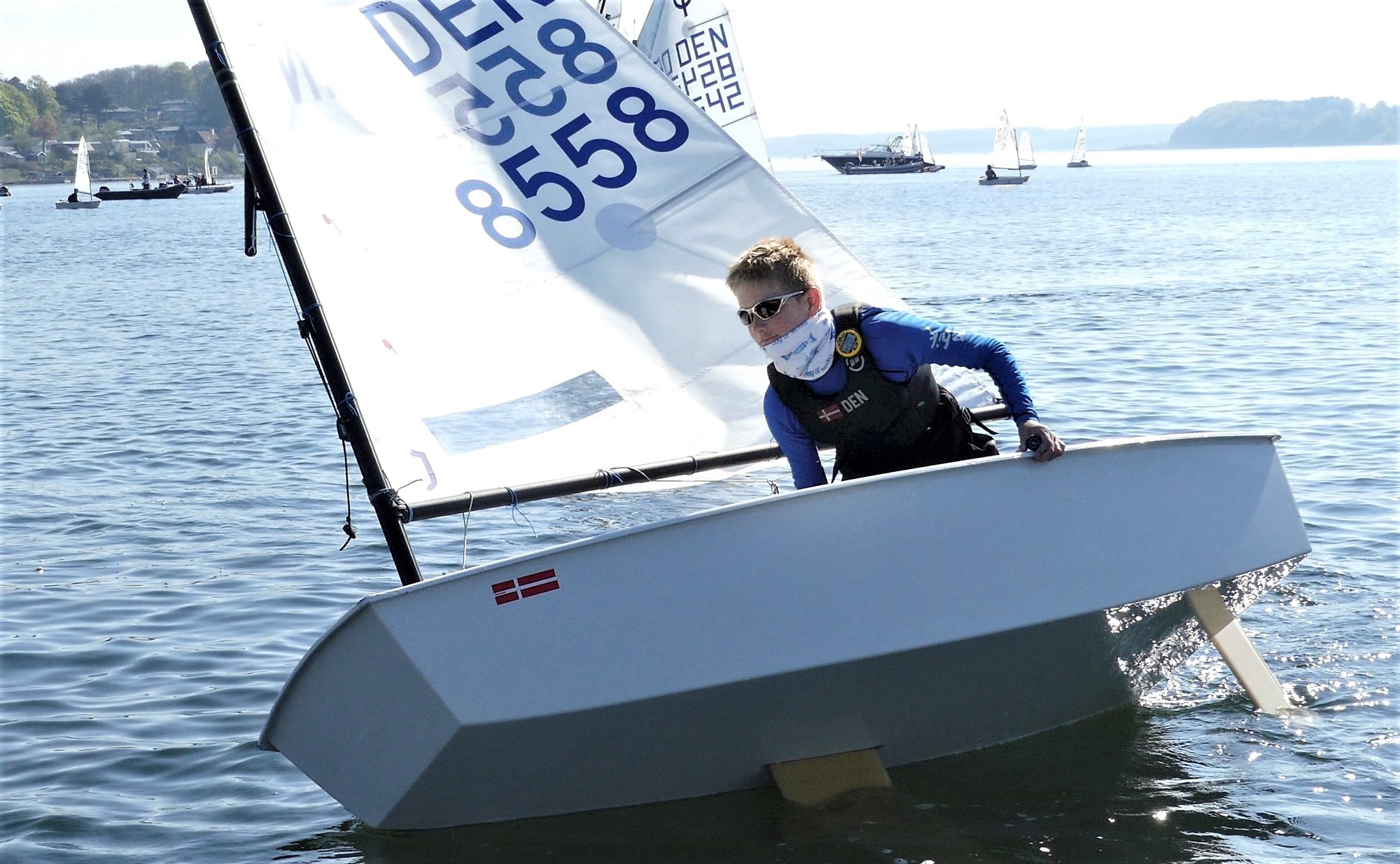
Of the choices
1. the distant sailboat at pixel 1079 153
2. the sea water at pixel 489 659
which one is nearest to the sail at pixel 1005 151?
the distant sailboat at pixel 1079 153

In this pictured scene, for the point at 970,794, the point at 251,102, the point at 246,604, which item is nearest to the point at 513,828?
the point at 970,794

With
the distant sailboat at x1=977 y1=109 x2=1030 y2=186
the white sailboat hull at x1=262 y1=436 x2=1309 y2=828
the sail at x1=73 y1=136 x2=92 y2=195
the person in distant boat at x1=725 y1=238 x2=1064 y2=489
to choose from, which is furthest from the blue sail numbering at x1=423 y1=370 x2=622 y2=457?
the distant sailboat at x1=977 y1=109 x2=1030 y2=186

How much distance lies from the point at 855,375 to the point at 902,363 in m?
0.11

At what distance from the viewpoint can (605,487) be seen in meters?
A: 3.66

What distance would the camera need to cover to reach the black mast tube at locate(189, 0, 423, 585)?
11.4ft

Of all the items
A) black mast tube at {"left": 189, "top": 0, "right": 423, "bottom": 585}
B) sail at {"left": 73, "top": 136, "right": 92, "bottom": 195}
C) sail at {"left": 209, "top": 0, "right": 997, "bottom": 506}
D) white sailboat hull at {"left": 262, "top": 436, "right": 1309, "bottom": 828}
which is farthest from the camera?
sail at {"left": 73, "top": 136, "right": 92, "bottom": 195}

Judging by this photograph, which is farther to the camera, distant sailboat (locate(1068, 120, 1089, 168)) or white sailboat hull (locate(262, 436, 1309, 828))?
distant sailboat (locate(1068, 120, 1089, 168))

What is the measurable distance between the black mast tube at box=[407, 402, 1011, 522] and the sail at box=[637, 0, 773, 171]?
26.1ft

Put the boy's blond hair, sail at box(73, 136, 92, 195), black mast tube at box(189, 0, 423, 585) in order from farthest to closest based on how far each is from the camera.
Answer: sail at box(73, 136, 92, 195), black mast tube at box(189, 0, 423, 585), the boy's blond hair

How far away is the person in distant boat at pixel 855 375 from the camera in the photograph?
312 centimetres

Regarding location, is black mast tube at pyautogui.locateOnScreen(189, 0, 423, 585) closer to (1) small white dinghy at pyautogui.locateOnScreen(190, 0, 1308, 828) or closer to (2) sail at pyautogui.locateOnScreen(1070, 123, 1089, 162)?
(1) small white dinghy at pyautogui.locateOnScreen(190, 0, 1308, 828)

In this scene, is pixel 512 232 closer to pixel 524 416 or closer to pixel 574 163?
pixel 574 163

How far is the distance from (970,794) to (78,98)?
405ft

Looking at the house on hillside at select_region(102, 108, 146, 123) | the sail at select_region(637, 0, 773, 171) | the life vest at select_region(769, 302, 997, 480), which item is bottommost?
the life vest at select_region(769, 302, 997, 480)
